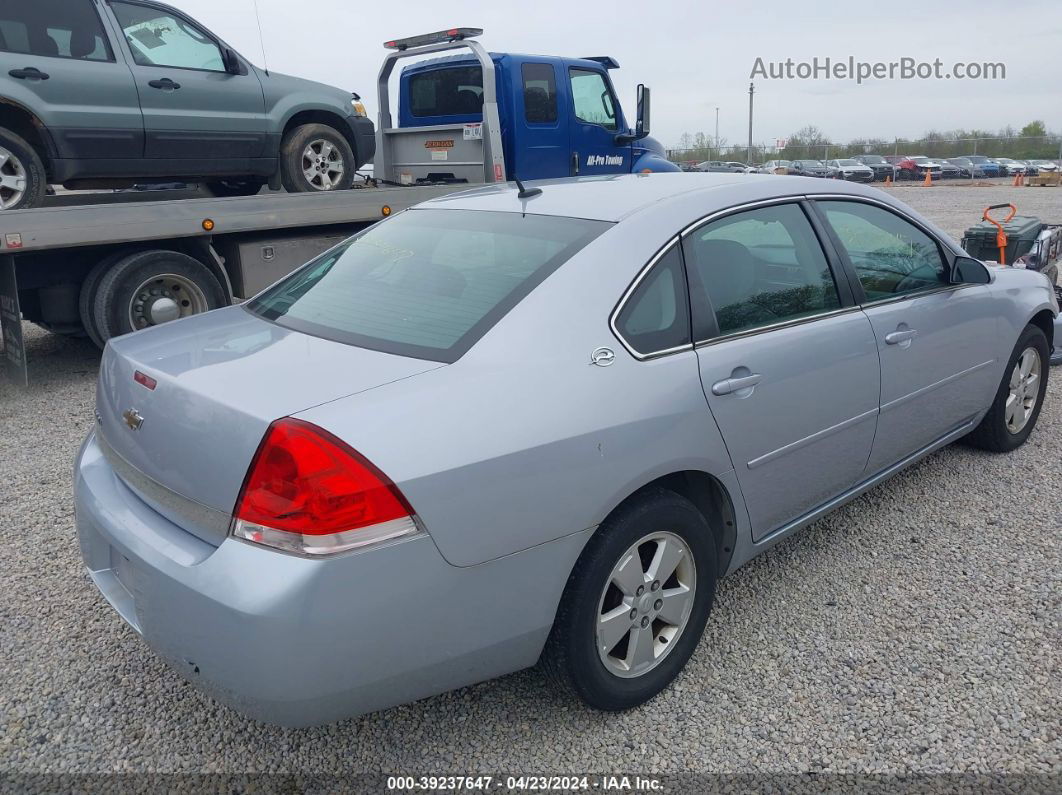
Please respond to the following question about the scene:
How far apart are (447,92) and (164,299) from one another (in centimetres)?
427

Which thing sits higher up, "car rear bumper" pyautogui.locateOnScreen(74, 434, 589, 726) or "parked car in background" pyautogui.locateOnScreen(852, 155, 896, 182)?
"parked car in background" pyautogui.locateOnScreen(852, 155, 896, 182)

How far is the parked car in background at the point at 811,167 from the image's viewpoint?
120ft

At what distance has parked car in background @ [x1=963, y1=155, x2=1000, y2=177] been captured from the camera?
38.5m

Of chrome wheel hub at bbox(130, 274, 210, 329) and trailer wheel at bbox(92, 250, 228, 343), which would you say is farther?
chrome wheel hub at bbox(130, 274, 210, 329)

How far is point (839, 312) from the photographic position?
3.14 m

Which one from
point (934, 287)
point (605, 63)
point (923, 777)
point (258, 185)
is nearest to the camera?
point (923, 777)

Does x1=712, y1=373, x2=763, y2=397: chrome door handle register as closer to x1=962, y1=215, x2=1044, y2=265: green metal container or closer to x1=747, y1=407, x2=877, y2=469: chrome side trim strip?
x1=747, y1=407, x2=877, y2=469: chrome side trim strip

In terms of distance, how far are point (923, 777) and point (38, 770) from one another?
93.4 inches

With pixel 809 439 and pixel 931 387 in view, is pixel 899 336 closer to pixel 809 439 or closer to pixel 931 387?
pixel 931 387

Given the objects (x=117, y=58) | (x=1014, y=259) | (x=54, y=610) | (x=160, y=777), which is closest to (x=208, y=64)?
(x=117, y=58)

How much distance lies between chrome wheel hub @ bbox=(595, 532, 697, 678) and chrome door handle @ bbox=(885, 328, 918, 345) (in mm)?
1329

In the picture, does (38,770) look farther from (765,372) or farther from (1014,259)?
(1014,259)

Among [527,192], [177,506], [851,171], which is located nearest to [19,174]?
[527,192]

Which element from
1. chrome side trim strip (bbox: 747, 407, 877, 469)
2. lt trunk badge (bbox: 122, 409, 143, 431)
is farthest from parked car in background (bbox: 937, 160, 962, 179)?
lt trunk badge (bbox: 122, 409, 143, 431)
